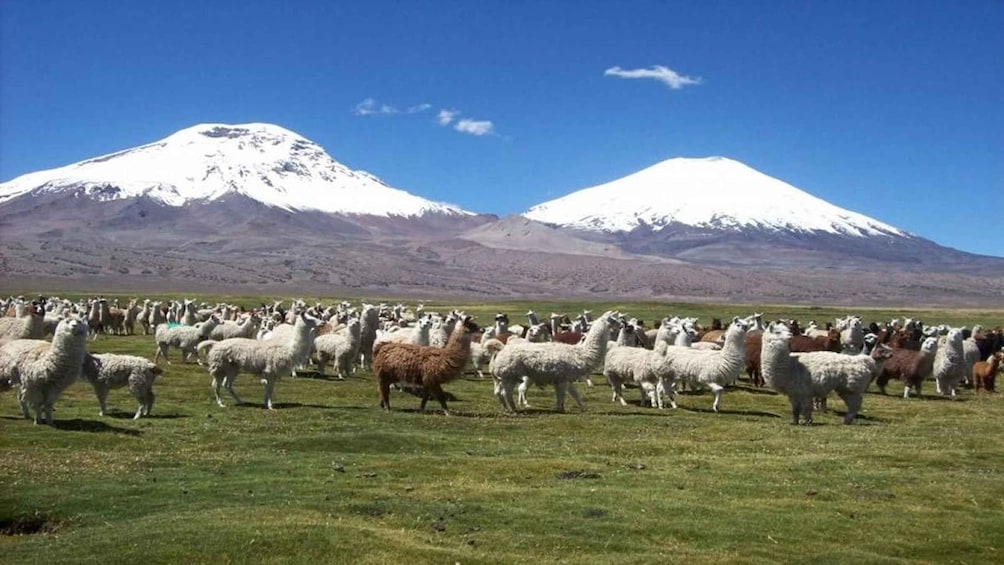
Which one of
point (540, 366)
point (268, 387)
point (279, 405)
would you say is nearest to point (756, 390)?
point (540, 366)

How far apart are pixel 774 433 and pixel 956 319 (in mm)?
72128

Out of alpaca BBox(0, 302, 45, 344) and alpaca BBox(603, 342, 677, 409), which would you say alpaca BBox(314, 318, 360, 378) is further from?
alpaca BBox(603, 342, 677, 409)

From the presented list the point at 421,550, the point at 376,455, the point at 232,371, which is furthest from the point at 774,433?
the point at 232,371

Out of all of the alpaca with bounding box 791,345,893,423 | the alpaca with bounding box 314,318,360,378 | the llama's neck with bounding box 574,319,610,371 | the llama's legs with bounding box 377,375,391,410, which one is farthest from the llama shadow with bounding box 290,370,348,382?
the alpaca with bounding box 791,345,893,423

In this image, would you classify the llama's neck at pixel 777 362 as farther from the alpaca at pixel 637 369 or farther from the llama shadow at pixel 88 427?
the llama shadow at pixel 88 427

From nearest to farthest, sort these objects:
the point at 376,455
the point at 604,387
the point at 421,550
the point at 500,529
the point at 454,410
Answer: the point at 421,550
the point at 500,529
the point at 376,455
the point at 454,410
the point at 604,387

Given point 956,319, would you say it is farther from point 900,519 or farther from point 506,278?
point 506,278

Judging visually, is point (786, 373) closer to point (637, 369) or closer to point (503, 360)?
point (637, 369)

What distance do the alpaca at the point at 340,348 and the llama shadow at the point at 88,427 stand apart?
11.0m

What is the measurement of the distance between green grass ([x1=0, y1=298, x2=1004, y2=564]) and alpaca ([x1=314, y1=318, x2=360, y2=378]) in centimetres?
656

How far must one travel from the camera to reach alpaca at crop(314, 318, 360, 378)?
1176 inches

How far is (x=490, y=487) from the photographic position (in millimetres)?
14914

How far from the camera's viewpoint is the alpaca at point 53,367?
18.3 metres

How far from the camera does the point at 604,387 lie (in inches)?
1191
